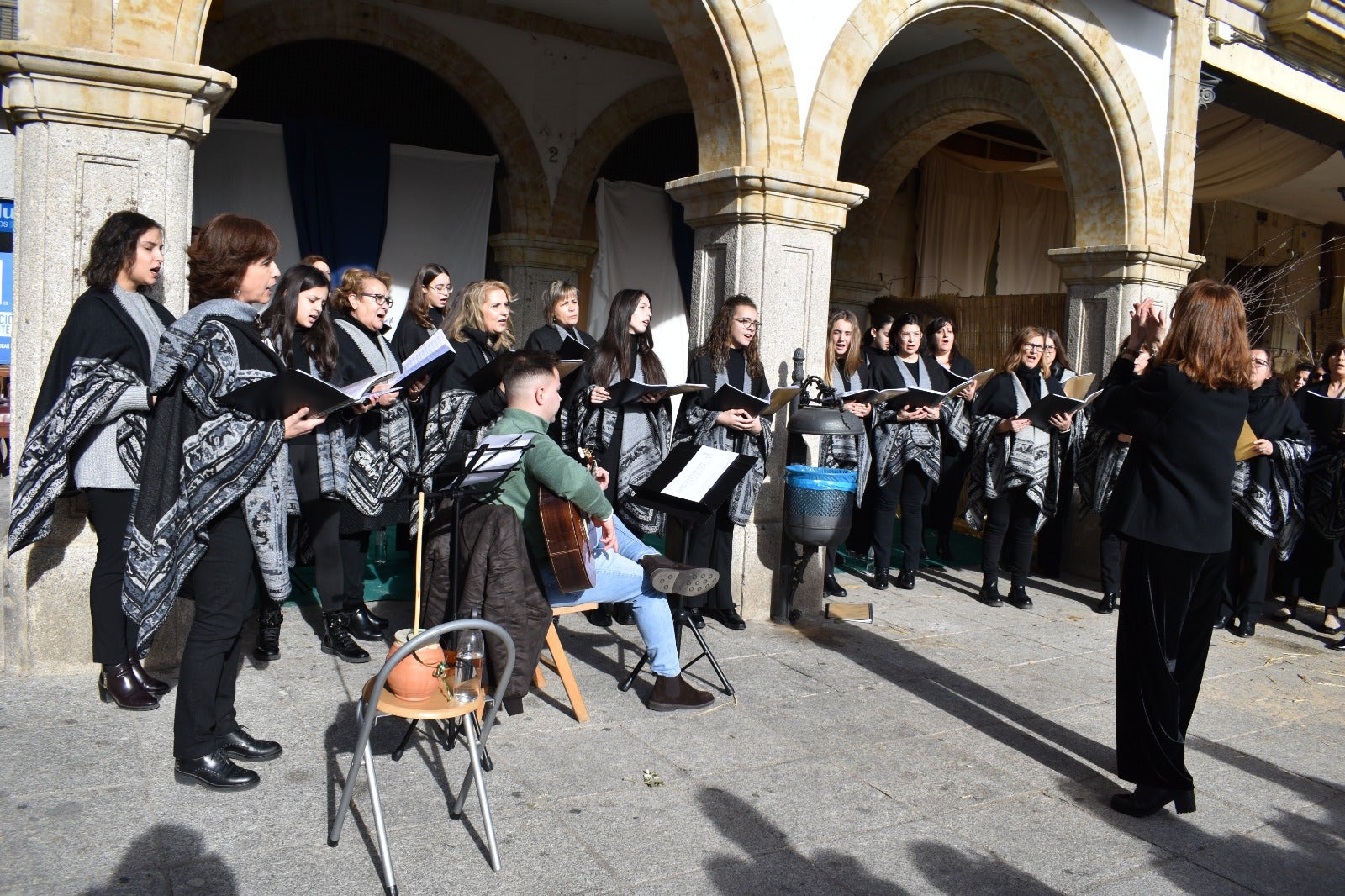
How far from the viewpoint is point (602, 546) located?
13.5 ft

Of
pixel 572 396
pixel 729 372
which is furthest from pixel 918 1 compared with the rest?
pixel 572 396

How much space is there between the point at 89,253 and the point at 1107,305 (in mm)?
6474

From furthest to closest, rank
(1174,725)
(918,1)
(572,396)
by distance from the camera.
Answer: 1. (918,1)
2. (572,396)
3. (1174,725)

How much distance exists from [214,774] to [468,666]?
2.97 ft

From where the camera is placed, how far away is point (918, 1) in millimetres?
6223

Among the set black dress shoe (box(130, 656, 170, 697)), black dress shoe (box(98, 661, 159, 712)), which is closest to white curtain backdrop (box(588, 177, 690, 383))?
black dress shoe (box(130, 656, 170, 697))

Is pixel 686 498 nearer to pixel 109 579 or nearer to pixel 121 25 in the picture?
pixel 109 579

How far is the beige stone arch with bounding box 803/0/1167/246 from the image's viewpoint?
698 centimetres

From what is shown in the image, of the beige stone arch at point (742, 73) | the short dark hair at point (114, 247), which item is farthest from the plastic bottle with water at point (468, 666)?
the beige stone arch at point (742, 73)

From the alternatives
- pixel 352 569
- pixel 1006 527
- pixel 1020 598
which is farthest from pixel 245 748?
pixel 1006 527

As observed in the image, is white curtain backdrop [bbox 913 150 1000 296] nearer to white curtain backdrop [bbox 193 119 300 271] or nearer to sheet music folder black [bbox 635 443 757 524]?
white curtain backdrop [bbox 193 119 300 271]

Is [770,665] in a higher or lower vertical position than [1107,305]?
lower

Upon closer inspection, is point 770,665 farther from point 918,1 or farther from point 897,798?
point 918,1

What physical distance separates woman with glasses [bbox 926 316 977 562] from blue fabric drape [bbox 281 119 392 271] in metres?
4.70
